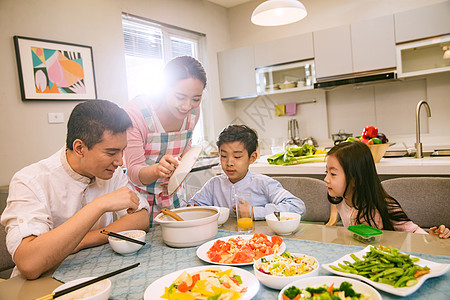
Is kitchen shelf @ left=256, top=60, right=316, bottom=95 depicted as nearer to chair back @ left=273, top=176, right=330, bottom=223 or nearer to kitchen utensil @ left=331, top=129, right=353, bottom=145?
kitchen utensil @ left=331, top=129, right=353, bottom=145

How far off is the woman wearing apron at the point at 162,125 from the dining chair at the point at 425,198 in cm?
106

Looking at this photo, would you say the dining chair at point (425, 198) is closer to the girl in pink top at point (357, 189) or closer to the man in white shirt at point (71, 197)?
the girl in pink top at point (357, 189)

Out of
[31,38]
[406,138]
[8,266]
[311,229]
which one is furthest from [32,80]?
[406,138]

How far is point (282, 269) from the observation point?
2.66 feet

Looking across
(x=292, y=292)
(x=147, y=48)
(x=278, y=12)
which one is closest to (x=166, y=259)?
(x=292, y=292)

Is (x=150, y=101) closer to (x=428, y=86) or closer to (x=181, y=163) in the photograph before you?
(x=181, y=163)

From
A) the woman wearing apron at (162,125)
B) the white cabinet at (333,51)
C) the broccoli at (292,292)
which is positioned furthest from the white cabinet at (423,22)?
the broccoli at (292,292)

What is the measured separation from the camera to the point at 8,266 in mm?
1448

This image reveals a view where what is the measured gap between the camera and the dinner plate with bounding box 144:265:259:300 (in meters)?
0.76

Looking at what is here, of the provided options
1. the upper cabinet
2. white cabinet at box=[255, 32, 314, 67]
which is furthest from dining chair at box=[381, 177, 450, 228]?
white cabinet at box=[255, 32, 314, 67]

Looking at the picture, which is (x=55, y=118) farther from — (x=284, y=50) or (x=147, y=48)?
(x=284, y=50)

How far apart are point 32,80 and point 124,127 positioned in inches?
78.5

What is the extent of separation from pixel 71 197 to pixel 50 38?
7.26ft

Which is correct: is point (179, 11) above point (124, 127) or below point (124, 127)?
above
